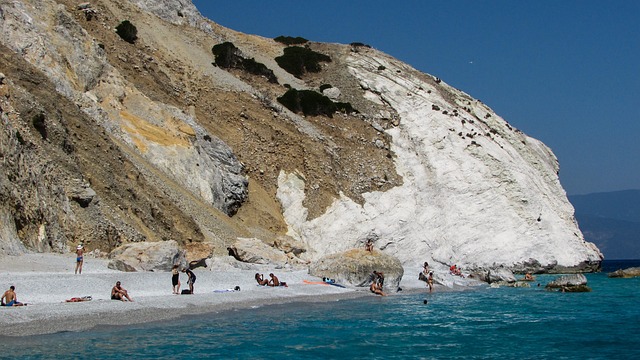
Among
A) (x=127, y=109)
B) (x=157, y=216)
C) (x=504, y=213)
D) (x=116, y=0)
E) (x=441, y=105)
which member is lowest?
(x=157, y=216)

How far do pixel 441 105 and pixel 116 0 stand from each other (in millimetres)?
28496

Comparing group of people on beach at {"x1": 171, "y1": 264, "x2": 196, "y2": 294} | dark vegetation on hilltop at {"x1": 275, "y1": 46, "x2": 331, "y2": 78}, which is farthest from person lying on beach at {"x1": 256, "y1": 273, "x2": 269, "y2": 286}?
dark vegetation on hilltop at {"x1": 275, "y1": 46, "x2": 331, "y2": 78}

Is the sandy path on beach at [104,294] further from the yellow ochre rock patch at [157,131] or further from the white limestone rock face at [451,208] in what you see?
the white limestone rock face at [451,208]

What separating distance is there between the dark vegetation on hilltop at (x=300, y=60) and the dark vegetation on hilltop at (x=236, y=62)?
5415 mm

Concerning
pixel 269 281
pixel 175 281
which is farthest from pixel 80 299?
pixel 269 281

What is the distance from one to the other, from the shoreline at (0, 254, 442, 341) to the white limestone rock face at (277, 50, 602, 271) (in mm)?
16668

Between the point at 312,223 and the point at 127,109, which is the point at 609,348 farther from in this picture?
the point at 127,109

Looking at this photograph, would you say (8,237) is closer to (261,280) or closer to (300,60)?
(261,280)

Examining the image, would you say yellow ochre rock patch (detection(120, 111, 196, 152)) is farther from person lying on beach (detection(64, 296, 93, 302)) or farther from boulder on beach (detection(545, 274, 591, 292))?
boulder on beach (detection(545, 274, 591, 292))

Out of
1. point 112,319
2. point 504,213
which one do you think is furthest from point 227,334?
point 504,213

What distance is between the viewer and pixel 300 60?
69.2 meters

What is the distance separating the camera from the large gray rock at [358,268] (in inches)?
1298

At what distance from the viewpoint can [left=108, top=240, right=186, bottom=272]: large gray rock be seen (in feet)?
85.3

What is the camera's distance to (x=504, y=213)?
50969mm
